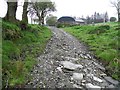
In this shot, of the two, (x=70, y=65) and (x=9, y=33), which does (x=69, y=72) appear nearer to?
(x=70, y=65)

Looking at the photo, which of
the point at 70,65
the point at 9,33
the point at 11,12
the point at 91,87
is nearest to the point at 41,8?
the point at 11,12

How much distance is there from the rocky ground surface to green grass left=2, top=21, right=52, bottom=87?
1.21ft

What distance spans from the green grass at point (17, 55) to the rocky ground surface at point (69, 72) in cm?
37

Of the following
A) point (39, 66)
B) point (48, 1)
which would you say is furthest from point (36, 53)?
point (48, 1)

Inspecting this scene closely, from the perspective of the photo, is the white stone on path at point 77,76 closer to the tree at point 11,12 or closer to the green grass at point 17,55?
the green grass at point 17,55

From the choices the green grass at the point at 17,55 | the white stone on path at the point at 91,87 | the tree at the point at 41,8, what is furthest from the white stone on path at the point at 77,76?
the tree at the point at 41,8

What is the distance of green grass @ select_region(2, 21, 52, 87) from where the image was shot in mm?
9752

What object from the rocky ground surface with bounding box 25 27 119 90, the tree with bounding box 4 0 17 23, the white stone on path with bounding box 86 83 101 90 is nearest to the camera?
the white stone on path with bounding box 86 83 101 90

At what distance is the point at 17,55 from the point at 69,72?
9.73 feet

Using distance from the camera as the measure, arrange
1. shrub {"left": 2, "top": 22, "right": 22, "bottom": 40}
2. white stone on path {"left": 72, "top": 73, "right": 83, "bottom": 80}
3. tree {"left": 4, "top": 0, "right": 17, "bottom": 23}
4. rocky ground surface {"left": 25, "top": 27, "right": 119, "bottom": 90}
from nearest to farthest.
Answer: rocky ground surface {"left": 25, "top": 27, "right": 119, "bottom": 90} → white stone on path {"left": 72, "top": 73, "right": 83, "bottom": 80} → shrub {"left": 2, "top": 22, "right": 22, "bottom": 40} → tree {"left": 4, "top": 0, "right": 17, "bottom": 23}

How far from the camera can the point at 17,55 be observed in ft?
40.3

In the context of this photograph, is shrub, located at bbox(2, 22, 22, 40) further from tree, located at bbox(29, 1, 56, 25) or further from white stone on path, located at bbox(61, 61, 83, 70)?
tree, located at bbox(29, 1, 56, 25)

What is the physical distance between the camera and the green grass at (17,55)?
9752 millimetres

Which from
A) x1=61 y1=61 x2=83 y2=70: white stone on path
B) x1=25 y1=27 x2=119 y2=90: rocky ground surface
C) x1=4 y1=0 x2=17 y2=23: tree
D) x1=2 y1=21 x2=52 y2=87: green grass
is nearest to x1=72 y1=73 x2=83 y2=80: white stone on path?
x1=25 y1=27 x2=119 y2=90: rocky ground surface
